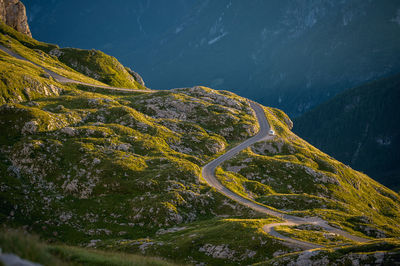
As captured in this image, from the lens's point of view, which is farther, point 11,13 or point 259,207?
point 11,13

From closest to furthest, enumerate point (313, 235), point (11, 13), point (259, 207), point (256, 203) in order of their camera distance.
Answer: point (313, 235) < point (259, 207) < point (256, 203) < point (11, 13)

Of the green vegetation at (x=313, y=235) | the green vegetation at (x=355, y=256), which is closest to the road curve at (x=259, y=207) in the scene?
the green vegetation at (x=313, y=235)

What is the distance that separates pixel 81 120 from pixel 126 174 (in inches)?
1398

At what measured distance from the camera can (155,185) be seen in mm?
67250

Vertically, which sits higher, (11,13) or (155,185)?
(11,13)

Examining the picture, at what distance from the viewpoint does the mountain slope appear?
4784 cm

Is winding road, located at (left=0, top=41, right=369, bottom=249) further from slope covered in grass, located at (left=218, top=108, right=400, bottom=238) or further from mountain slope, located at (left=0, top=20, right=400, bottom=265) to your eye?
slope covered in grass, located at (left=218, top=108, right=400, bottom=238)

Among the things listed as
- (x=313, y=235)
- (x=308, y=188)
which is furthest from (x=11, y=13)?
(x=313, y=235)

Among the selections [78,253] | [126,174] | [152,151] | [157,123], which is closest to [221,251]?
[78,253]

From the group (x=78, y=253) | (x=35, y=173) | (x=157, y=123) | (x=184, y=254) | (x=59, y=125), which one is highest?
(x=157, y=123)

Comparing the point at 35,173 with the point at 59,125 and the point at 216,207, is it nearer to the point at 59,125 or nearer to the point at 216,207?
the point at 59,125

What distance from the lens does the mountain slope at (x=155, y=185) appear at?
4784 centimetres

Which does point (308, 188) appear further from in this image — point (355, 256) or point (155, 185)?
point (355, 256)

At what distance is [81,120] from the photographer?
9138cm
